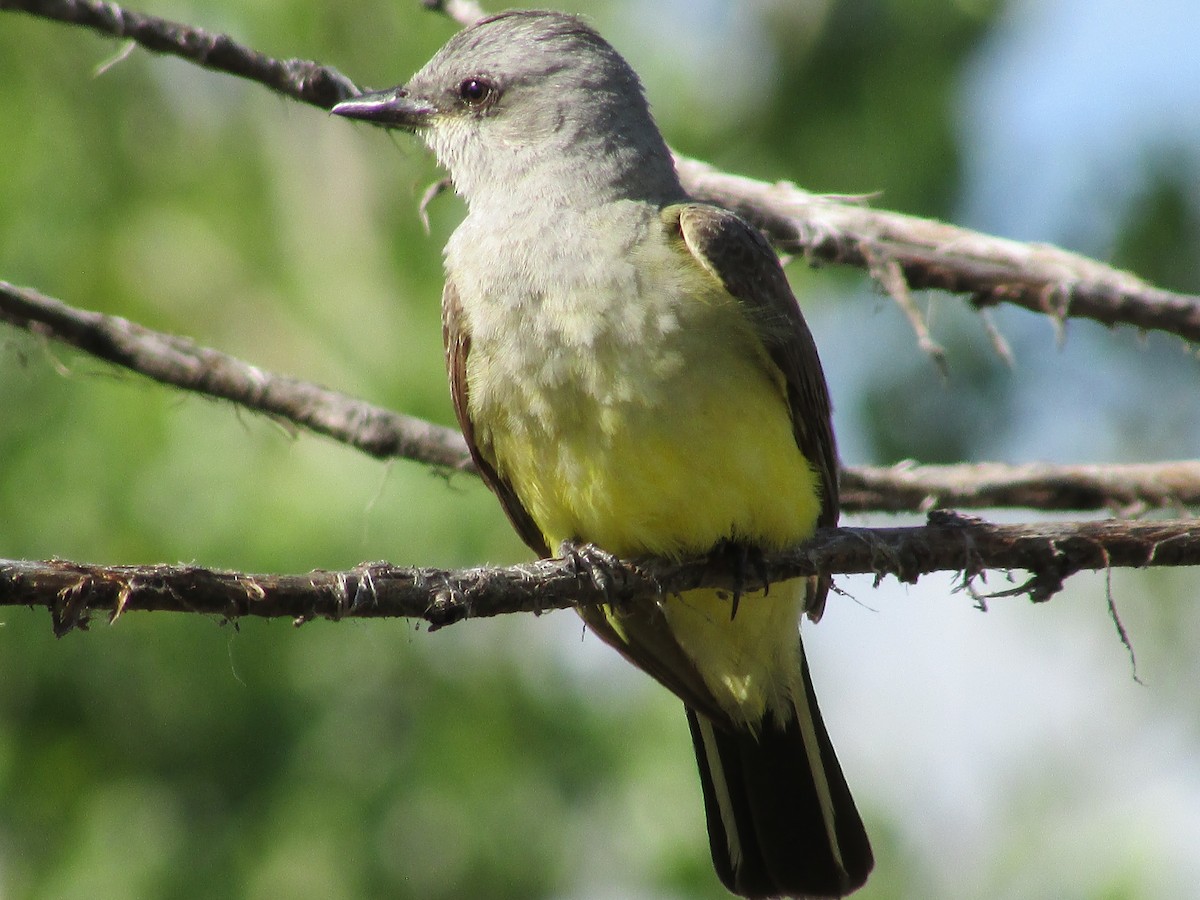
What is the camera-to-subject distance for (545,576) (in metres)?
3.19

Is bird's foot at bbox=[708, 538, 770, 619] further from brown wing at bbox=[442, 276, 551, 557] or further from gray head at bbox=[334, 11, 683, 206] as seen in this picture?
gray head at bbox=[334, 11, 683, 206]

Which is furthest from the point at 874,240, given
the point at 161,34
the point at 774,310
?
the point at 161,34

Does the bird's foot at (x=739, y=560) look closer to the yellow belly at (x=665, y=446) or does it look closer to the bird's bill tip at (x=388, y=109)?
the yellow belly at (x=665, y=446)

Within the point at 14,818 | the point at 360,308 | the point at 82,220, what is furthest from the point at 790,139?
the point at 14,818

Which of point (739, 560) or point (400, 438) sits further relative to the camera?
point (400, 438)

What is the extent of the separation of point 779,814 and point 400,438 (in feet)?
5.69

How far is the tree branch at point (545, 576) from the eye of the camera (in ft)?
8.02

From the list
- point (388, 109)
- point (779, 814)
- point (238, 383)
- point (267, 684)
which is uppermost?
point (388, 109)

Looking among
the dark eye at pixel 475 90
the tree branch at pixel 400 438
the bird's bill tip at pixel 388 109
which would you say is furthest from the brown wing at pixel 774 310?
the bird's bill tip at pixel 388 109

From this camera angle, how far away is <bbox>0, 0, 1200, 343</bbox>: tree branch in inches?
162

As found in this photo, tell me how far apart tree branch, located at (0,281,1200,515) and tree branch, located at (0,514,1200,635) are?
3.93 feet

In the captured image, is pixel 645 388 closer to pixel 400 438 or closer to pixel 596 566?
pixel 596 566

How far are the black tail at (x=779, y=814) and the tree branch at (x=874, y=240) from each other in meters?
1.36

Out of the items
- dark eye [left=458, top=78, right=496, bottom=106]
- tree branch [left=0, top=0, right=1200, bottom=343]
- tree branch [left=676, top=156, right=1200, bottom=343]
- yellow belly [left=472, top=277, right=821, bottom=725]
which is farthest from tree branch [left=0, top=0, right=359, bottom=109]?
tree branch [left=676, top=156, right=1200, bottom=343]
